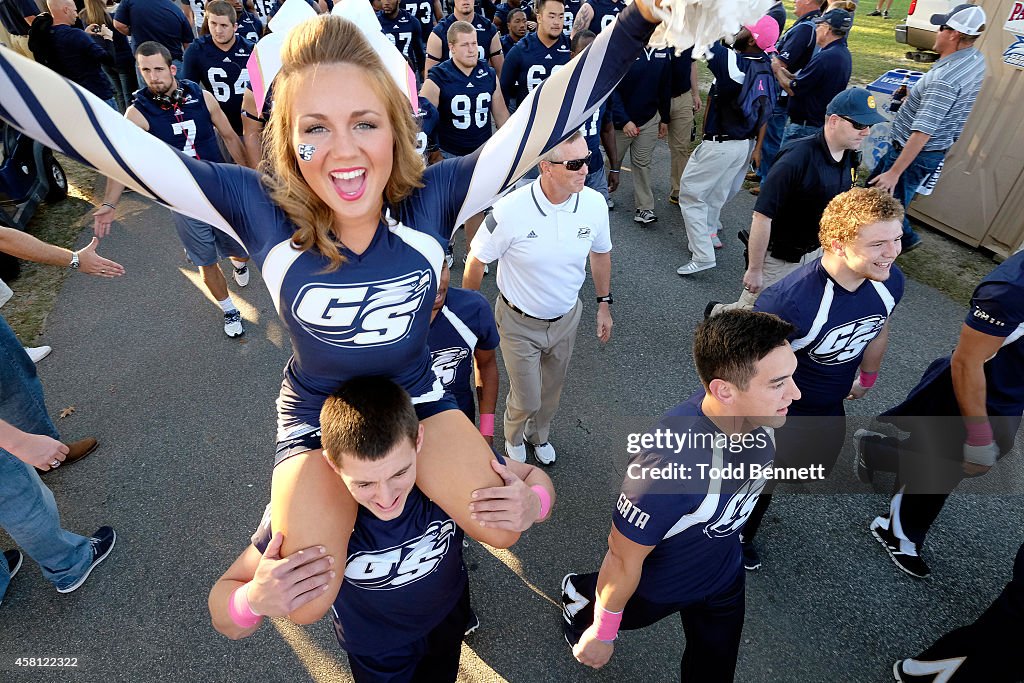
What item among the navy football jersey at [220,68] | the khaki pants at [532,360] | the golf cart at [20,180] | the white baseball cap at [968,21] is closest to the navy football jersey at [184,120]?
the navy football jersey at [220,68]

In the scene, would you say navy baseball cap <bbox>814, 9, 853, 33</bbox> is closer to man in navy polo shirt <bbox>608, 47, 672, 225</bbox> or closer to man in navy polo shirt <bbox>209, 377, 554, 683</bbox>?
man in navy polo shirt <bbox>608, 47, 672, 225</bbox>

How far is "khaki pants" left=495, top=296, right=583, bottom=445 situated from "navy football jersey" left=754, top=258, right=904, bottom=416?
1.10m

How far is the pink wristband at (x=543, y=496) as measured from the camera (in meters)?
2.03

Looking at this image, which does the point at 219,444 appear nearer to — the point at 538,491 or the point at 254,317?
the point at 254,317

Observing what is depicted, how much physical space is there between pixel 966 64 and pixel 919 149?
0.75 m

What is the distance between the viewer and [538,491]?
2.06 metres

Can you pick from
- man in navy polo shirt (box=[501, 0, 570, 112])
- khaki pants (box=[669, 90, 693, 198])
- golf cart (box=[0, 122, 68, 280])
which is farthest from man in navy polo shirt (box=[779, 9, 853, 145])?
golf cart (box=[0, 122, 68, 280])

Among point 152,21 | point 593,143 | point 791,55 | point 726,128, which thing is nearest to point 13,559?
point 593,143

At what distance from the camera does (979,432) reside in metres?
2.81

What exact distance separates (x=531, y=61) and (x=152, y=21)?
15.0ft

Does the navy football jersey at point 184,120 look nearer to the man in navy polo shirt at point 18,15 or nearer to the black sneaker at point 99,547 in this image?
the black sneaker at point 99,547

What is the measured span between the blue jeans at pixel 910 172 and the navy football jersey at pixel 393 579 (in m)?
5.40

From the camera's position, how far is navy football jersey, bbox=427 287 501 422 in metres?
2.80

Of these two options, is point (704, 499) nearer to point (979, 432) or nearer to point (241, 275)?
point (979, 432)
